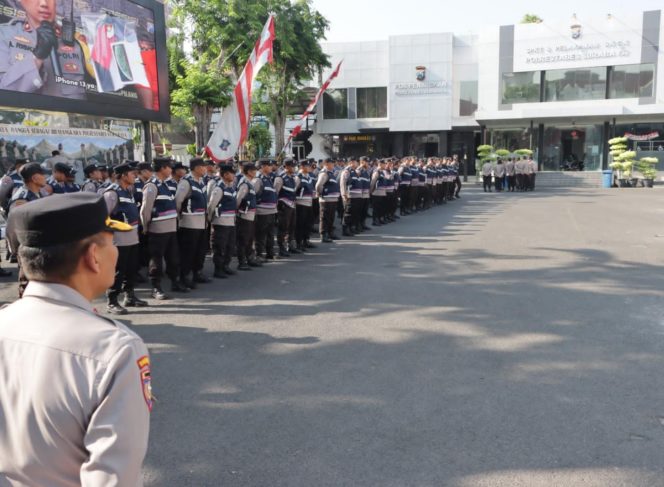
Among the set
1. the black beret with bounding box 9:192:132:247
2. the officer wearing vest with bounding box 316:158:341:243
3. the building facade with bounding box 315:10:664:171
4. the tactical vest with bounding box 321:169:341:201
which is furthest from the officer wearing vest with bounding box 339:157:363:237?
the building facade with bounding box 315:10:664:171

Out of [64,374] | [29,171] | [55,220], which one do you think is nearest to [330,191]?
[29,171]

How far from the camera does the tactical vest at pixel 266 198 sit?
33.2 ft

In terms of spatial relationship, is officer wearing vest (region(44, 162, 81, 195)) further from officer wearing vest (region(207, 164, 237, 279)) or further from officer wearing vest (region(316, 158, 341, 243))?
officer wearing vest (region(316, 158, 341, 243))

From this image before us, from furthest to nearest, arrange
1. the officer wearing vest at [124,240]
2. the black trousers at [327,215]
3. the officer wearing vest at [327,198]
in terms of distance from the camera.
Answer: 1. the black trousers at [327,215]
2. the officer wearing vest at [327,198]
3. the officer wearing vest at [124,240]

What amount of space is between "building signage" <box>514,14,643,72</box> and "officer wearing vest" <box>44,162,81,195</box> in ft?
111

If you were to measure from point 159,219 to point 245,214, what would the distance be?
211cm

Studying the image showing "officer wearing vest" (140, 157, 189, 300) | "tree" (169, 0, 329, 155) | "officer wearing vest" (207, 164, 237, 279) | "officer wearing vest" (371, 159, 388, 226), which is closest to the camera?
"officer wearing vest" (140, 157, 189, 300)

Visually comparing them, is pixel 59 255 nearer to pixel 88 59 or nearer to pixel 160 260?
pixel 160 260

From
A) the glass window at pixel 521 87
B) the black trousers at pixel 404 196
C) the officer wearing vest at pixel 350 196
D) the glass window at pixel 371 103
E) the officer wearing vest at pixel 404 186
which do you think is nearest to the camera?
the officer wearing vest at pixel 350 196

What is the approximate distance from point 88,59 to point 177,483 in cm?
1314

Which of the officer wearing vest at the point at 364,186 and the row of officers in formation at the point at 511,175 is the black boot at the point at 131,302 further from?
the row of officers in formation at the point at 511,175

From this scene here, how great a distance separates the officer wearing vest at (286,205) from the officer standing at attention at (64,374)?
9.31 m

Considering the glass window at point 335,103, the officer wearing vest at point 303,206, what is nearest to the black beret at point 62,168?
the officer wearing vest at point 303,206

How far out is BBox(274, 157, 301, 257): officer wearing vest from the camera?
10961mm
